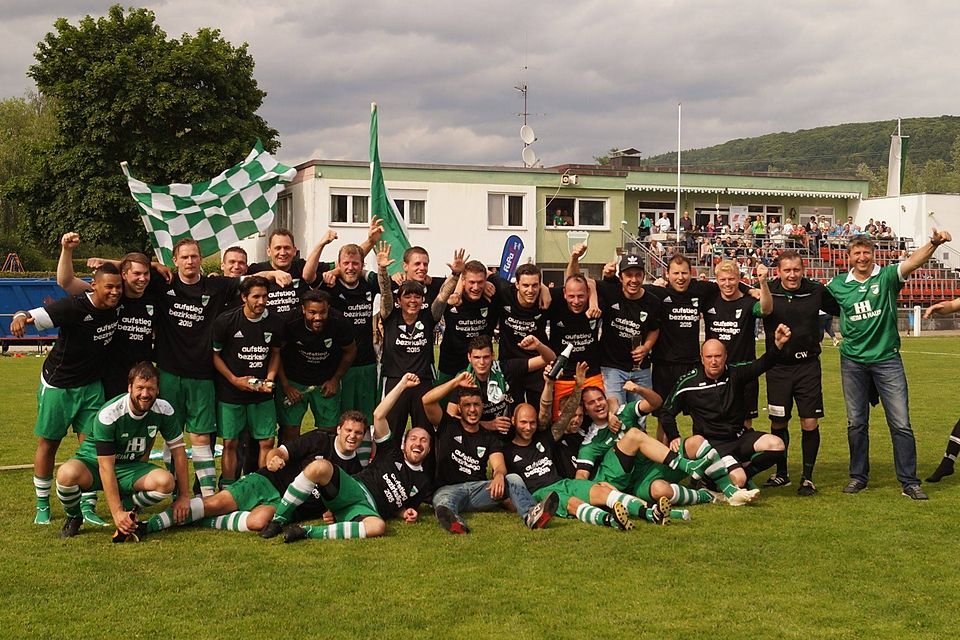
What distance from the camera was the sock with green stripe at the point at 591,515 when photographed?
7055mm

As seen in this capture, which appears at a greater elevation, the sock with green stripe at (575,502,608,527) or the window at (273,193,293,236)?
the window at (273,193,293,236)

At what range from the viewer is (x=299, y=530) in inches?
262

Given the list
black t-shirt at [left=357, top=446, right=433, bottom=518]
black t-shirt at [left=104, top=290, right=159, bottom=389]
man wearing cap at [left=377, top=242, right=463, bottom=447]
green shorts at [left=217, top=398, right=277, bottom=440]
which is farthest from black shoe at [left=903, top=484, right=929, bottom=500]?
black t-shirt at [left=104, top=290, right=159, bottom=389]

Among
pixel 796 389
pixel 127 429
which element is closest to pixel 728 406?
pixel 796 389

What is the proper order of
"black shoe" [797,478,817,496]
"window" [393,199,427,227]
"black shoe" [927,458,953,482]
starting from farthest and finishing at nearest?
1. "window" [393,199,427,227]
2. "black shoe" [927,458,953,482]
3. "black shoe" [797,478,817,496]

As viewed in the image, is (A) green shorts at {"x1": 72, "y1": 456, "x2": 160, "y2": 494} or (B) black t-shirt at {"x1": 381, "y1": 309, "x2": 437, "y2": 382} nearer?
(A) green shorts at {"x1": 72, "y1": 456, "x2": 160, "y2": 494}

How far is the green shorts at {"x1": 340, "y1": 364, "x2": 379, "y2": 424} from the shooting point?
28.2 ft

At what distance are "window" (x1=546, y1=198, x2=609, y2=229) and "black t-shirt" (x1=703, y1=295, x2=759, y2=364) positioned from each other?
3109 centimetres

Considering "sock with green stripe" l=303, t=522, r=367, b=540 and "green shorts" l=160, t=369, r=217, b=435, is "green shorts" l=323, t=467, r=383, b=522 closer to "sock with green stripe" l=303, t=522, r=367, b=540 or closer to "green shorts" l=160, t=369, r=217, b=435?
"sock with green stripe" l=303, t=522, r=367, b=540

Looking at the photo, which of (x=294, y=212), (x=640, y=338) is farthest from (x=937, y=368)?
(x=294, y=212)

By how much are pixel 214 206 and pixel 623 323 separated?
440 cm

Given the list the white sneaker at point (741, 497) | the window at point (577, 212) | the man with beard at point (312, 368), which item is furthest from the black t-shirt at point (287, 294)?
the window at point (577, 212)

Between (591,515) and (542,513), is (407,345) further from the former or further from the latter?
(591,515)

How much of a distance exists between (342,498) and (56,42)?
34870 mm
